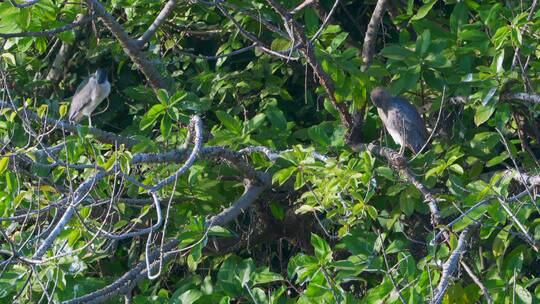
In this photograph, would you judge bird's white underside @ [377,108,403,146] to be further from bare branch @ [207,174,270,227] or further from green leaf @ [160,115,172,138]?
green leaf @ [160,115,172,138]

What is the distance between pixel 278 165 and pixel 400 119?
1.88 m

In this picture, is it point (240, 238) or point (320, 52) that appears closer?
point (320, 52)

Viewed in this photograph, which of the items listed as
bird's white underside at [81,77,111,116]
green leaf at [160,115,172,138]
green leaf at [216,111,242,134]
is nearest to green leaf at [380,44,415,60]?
green leaf at [216,111,242,134]

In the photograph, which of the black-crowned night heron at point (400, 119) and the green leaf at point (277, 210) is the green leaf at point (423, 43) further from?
the green leaf at point (277, 210)

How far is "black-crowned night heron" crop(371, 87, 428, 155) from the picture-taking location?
19.8ft

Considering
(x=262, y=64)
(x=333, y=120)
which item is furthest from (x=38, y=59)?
(x=333, y=120)

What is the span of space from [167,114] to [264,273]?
83 centimetres

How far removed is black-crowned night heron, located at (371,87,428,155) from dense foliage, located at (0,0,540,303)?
0.16 meters

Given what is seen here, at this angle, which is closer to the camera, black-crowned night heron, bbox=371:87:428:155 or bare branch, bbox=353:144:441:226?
bare branch, bbox=353:144:441:226

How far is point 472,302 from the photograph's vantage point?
4.66m

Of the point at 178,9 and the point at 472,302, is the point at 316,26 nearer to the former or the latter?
the point at 178,9

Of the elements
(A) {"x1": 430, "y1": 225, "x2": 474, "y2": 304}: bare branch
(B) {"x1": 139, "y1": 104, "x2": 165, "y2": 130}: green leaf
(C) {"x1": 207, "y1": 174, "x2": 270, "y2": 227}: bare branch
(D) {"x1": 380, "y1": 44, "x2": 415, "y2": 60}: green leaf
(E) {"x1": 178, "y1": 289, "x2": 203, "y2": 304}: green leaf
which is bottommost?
(E) {"x1": 178, "y1": 289, "x2": 203, "y2": 304}: green leaf

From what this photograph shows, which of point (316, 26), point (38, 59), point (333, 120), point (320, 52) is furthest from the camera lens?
point (38, 59)

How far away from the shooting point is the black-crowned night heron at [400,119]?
6.05m
